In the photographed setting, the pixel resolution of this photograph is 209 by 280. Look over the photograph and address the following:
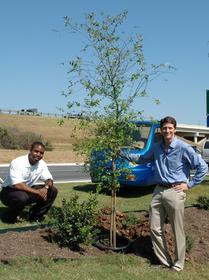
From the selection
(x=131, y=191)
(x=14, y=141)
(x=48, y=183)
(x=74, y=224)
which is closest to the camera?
(x=74, y=224)

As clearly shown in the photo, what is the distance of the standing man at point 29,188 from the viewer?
802cm

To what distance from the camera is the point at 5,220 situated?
8273mm

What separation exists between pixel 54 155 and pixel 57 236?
2545 cm

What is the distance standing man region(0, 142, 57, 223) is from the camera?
8.02 m

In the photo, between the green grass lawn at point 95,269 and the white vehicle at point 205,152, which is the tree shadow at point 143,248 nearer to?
the green grass lawn at point 95,269

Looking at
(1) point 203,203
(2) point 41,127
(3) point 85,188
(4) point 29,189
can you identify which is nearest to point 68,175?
(3) point 85,188

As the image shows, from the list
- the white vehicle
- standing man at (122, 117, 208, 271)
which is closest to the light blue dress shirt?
standing man at (122, 117, 208, 271)

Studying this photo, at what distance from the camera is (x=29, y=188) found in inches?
316

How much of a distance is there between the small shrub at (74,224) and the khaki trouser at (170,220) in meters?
0.79

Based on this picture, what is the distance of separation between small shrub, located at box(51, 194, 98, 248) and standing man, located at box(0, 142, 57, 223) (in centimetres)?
171

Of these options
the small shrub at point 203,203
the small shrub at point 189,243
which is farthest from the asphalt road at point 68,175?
the small shrub at point 189,243

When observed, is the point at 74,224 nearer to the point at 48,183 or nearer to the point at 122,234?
the point at 122,234

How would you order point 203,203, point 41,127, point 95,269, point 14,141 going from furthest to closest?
1. point 41,127
2. point 14,141
3. point 203,203
4. point 95,269

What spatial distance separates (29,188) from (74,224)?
1985 mm
